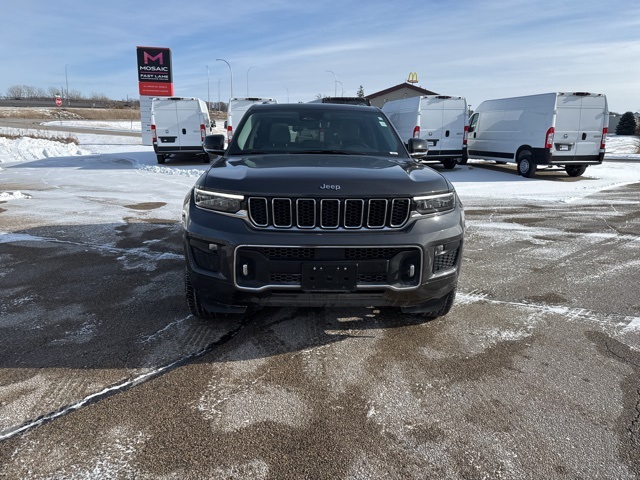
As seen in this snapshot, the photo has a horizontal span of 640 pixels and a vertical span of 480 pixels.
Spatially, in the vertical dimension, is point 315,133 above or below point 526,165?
above

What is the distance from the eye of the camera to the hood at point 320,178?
9.55 ft

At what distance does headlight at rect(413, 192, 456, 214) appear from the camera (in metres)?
3.01

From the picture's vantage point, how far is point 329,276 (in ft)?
9.34

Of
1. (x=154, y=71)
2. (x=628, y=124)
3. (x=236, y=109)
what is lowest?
(x=236, y=109)

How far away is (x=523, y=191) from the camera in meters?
11.6

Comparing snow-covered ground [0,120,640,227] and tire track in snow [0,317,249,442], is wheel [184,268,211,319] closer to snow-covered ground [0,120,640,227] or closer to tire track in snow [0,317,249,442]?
tire track in snow [0,317,249,442]

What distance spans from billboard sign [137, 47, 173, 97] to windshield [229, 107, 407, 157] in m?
21.5

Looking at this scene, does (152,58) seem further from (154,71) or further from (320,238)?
(320,238)

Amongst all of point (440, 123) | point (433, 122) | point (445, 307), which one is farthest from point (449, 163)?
point (445, 307)

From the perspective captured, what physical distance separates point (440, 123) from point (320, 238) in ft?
46.1

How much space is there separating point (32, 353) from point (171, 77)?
2347 centimetres

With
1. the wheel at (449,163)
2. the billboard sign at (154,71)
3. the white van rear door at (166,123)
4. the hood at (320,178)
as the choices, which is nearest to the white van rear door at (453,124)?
the wheel at (449,163)

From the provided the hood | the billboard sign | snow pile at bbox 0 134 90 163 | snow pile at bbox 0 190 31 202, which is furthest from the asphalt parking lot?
the billboard sign

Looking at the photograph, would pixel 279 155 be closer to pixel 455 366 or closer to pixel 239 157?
pixel 239 157
